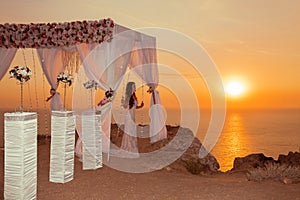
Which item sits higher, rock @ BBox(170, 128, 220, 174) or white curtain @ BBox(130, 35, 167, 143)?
white curtain @ BBox(130, 35, 167, 143)

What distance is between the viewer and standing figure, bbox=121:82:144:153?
23.9 feet

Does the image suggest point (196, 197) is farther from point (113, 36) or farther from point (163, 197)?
point (113, 36)

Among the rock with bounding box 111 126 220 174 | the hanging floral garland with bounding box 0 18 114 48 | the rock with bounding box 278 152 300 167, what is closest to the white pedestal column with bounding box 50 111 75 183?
the hanging floral garland with bounding box 0 18 114 48

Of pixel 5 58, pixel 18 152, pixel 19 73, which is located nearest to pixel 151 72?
pixel 5 58

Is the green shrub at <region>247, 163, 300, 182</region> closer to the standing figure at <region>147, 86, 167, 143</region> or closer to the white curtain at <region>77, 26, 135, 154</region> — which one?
the white curtain at <region>77, 26, 135, 154</region>

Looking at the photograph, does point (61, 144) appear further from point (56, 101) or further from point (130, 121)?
point (56, 101)

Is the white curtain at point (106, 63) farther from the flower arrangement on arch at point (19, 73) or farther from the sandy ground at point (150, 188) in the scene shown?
the flower arrangement on arch at point (19, 73)

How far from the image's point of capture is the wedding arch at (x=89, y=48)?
21.4 ft

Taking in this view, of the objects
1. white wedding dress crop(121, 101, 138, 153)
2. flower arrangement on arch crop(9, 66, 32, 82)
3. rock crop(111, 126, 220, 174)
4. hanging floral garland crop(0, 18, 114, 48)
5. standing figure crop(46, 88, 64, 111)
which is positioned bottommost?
rock crop(111, 126, 220, 174)

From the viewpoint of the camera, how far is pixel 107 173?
5.93 meters

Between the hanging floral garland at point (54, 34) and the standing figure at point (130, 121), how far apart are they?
4.65ft

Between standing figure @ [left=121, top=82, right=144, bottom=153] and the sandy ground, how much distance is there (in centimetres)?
134

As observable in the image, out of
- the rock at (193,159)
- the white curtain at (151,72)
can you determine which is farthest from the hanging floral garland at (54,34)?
the rock at (193,159)

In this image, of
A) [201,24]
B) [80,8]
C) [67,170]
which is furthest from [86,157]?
[201,24]
